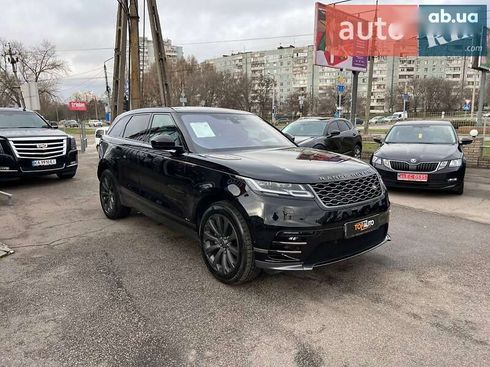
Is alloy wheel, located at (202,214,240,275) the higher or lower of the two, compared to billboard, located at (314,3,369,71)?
lower

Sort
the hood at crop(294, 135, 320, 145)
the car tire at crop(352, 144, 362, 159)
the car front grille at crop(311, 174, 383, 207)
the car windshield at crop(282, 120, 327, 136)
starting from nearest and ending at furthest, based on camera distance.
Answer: the car front grille at crop(311, 174, 383, 207), the hood at crop(294, 135, 320, 145), the car windshield at crop(282, 120, 327, 136), the car tire at crop(352, 144, 362, 159)

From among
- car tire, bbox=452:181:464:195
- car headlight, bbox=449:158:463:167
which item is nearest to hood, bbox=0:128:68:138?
car headlight, bbox=449:158:463:167

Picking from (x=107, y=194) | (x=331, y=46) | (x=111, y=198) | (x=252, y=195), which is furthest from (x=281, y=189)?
(x=331, y=46)

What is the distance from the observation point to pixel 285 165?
3.42m

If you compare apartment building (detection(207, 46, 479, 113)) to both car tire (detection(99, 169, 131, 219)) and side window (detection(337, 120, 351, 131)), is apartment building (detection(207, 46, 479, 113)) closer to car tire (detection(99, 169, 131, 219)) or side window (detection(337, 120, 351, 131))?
side window (detection(337, 120, 351, 131))

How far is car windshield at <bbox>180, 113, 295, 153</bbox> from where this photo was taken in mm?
4184

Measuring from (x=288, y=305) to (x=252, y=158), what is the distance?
4.55 feet

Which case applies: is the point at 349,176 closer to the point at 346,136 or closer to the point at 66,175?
the point at 346,136

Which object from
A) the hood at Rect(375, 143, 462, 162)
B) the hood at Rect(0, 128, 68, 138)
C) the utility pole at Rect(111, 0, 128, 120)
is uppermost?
the utility pole at Rect(111, 0, 128, 120)

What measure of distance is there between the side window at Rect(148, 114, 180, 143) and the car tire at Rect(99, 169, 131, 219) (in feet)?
3.96

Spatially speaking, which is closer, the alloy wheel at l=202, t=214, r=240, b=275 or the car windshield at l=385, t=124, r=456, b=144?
the alloy wheel at l=202, t=214, r=240, b=275

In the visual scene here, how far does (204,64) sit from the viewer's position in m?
66.7

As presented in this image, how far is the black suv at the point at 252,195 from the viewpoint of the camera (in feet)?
10.2

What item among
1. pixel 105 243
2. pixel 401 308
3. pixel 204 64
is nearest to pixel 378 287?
pixel 401 308
